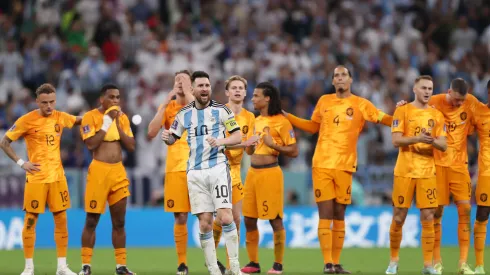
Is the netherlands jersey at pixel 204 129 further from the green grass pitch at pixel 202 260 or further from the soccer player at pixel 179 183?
the green grass pitch at pixel 202 260

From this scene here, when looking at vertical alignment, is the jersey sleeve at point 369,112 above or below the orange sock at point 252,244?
above

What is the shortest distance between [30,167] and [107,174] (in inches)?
44.3

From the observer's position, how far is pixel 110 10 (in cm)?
2648

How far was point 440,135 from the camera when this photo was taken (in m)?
14.2

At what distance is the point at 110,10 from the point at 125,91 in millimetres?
2974

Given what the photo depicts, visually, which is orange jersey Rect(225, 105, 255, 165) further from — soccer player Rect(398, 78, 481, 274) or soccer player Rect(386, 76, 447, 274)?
soccer player Rect(398, 78, 481, 274)

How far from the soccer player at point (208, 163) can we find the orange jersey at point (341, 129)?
7.46 ft

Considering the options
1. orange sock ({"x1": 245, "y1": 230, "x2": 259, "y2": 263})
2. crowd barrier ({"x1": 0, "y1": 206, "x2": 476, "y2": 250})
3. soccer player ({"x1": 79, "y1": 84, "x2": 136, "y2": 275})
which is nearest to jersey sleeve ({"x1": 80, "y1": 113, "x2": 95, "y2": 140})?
soccer player ({"x1": 79, "y1": 84, "x2": 136, "y2": 275})

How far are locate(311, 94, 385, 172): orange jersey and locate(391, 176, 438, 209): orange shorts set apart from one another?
2.76ft

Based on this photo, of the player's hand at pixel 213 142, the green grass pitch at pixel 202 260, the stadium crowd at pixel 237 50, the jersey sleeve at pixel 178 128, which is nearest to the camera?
the player's hand at pixel 213 142

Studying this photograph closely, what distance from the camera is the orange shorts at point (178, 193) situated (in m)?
14.4

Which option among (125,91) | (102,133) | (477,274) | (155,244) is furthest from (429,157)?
(125,91)

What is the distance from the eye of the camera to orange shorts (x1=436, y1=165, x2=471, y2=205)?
14.9m

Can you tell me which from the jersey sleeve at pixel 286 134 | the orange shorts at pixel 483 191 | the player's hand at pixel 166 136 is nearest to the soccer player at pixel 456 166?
the orange shorts at pixel 483 191
